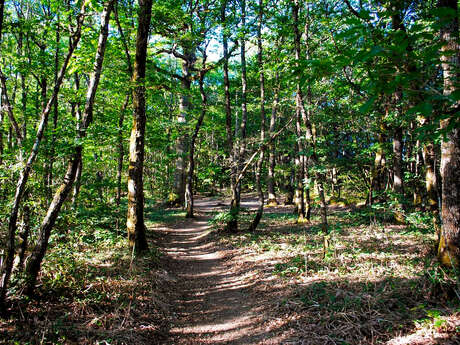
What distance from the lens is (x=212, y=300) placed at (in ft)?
18.9

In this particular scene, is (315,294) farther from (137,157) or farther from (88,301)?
(137,157)

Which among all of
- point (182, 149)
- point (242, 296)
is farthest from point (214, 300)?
point (182, 149)

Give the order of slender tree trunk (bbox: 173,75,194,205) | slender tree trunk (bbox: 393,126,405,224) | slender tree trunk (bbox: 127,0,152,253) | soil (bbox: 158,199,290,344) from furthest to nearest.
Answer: slender tree trunk (bbox: 173,75,194,205) → slender tree trunk (bbox: 393,126,405,224) → slender tree trunk (bbox: 127,0,152,253) → soil (bbox: 158,199,290,344)

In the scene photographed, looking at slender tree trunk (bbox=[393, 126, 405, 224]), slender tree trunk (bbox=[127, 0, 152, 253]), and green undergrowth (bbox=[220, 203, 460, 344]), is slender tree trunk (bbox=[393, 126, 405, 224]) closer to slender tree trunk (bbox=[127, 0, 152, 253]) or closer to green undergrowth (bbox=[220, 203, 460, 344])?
green undergrowth (bbox=[220, 203, 460, 344])

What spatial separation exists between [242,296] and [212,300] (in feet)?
2.28

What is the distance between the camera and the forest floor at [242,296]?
3594mm

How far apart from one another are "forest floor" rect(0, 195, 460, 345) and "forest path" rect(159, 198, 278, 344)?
1.0 inches

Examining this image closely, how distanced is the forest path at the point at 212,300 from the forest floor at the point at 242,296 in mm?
25

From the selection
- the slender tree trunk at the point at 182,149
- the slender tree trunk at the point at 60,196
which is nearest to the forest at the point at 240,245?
the slender tree trunk at the point at 60,196

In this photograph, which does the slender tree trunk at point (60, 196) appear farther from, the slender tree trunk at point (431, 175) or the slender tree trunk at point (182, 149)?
the slender tree trunk at point (182, 149)

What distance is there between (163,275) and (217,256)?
2608 millimetres

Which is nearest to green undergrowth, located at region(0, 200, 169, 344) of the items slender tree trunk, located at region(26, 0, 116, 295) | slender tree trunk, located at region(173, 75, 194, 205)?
slender tree trunk, located at region(26, 0, 116, 295)

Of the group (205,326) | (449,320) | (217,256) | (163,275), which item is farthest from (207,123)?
(449,320)

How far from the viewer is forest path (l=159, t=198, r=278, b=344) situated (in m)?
4.39
